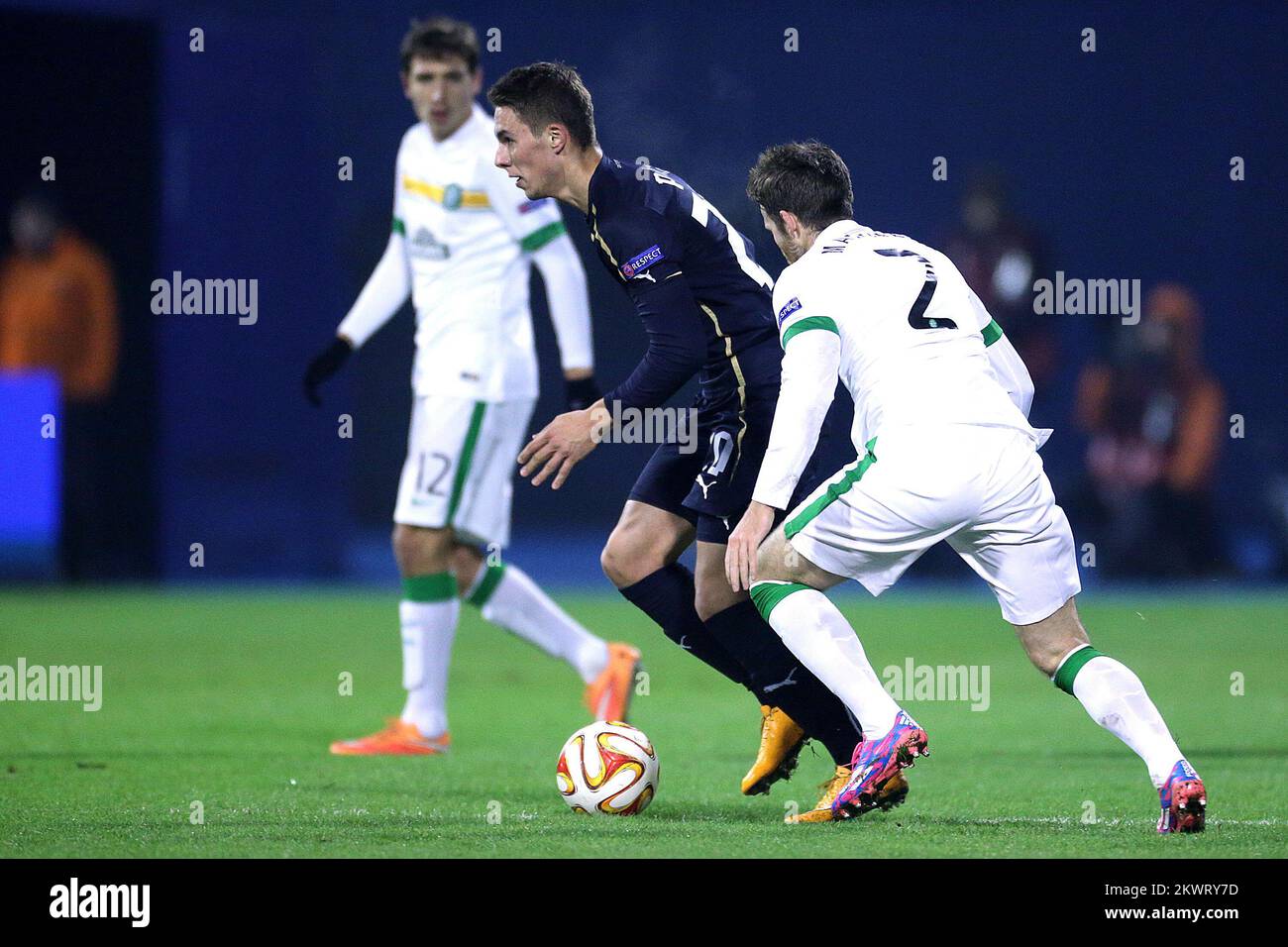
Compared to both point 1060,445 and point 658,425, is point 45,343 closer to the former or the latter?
point 1060,445

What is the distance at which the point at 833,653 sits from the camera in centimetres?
469

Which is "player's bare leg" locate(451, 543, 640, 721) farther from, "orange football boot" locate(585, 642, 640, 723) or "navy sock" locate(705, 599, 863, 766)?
"navy sock" locate(705, 599, 863, 766)

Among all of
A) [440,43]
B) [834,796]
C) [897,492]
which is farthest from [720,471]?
[440,43]

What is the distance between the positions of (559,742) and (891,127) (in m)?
9.56

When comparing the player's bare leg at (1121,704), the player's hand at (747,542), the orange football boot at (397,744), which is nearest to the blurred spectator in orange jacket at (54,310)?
the orange football boot at (397,744)

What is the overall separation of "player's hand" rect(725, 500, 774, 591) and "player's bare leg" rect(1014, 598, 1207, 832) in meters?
0.75

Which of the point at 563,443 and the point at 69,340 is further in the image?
the point at 69,340

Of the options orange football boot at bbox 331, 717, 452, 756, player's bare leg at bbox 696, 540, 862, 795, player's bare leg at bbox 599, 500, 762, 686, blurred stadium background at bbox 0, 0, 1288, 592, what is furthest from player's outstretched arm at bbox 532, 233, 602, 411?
blurred stadium background at bbox 0, 0, 1288, 592

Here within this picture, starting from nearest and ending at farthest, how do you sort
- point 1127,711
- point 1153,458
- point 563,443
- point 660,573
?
point 1127,711 < point 563,443 < point 660,573 < point 1153,458

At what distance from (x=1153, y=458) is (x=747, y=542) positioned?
33.6ft

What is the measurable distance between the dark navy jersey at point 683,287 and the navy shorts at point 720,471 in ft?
0.12

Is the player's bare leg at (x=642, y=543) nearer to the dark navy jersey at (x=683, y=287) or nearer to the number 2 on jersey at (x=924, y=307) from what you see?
the dark navy jersey at (x=683, y=287)

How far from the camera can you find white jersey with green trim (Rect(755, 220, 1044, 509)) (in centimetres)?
462

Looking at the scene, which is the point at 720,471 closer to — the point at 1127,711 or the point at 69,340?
the point at 1127,711
